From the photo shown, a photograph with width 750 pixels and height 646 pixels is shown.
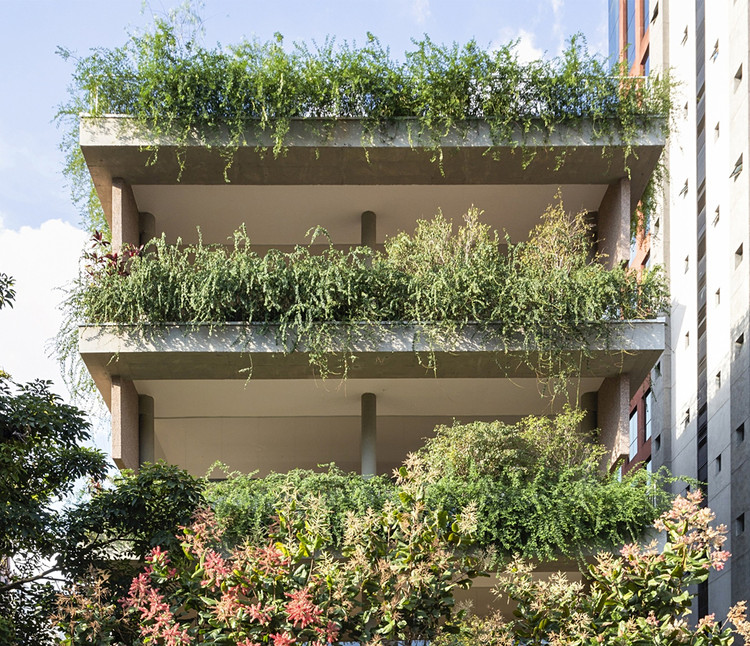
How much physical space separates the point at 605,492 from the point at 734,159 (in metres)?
20.9

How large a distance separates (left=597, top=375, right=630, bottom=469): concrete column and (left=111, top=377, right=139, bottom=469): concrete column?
6690 millimetres

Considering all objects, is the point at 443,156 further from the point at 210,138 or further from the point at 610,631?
the point at 610,631

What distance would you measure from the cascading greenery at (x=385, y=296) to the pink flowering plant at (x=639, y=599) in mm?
4815

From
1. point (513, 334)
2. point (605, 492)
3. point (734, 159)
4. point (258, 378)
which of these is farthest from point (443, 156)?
point (734, 159)

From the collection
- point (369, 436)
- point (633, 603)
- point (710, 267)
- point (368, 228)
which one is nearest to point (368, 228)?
point (368, 228)

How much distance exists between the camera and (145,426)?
18328mm

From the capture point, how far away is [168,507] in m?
13.7

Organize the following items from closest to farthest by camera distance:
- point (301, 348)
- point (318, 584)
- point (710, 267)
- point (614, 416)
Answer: point (318, 584), point (301, 348), point (614, 416), point (710, 267)

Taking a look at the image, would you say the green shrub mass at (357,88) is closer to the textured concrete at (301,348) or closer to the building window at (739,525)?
the textured concrete at (301,348)

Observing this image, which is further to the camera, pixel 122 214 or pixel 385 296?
pixel 122 214

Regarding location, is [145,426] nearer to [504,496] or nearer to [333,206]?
[333,206]

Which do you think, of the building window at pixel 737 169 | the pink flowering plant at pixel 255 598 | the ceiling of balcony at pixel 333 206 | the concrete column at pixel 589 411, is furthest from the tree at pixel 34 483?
the building window at pixel 737 169

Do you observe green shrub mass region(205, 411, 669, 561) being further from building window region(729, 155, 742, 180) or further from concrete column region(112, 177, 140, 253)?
building window region(729, 155, 742, 180)

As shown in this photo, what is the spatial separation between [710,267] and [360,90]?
71.7ft
